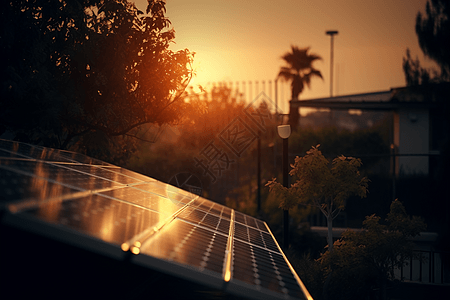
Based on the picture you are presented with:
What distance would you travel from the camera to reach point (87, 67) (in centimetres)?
1320

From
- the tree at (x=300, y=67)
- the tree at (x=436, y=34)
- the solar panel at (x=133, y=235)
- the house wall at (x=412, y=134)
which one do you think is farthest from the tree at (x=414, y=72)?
the solar panel at (x=133, y=235)

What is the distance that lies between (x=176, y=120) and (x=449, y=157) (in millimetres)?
14521

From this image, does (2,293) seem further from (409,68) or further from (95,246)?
(409,68)

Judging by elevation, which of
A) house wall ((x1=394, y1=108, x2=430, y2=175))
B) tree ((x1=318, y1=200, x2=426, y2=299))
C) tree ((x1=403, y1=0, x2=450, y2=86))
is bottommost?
tree ((x1=318, y1=200, x2=426, y2=299))

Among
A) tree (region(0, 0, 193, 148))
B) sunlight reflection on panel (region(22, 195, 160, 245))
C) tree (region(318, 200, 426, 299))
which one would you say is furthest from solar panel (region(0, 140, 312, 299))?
tree (region(0, 0, 193, 148))

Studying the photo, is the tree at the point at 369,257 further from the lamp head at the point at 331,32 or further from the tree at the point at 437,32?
the lamp head at the point at 331,32

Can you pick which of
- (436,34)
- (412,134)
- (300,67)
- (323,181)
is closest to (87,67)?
(323,181)

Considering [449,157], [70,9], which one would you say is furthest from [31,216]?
[449,157]

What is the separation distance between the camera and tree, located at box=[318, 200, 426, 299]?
999 cm

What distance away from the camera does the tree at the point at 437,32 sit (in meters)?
24.0

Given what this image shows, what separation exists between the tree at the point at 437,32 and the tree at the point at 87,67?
55.1ft

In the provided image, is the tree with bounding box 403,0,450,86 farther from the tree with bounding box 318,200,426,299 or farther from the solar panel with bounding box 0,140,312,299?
the solar panel with bounding box 0,140,312,299

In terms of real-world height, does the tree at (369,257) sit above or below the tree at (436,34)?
below

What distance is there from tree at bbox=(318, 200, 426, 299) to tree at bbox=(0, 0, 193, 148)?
7080 millimetres
